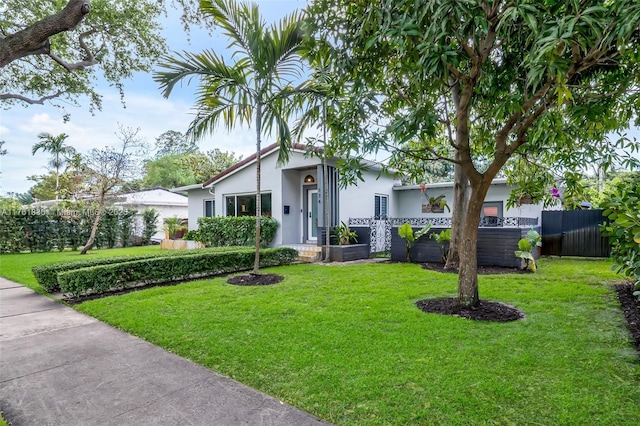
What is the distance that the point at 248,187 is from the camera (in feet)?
44.7

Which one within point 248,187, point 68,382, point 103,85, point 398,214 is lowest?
point 68,382

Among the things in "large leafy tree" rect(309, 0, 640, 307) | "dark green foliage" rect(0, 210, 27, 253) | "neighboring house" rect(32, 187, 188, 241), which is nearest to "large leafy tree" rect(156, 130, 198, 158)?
"neighboring house" rect(32, 187, 188, 241)

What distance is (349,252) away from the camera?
11.3m

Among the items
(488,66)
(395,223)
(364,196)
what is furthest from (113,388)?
(395,223)

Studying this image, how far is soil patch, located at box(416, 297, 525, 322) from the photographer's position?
4812 mm

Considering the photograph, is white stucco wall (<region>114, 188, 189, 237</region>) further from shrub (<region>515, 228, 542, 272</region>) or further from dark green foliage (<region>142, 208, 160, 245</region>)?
shrub (<region>515, 228, 542, 272</region>)

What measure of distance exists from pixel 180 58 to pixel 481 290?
23.8 feet

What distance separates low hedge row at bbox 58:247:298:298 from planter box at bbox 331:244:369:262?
1615 mm

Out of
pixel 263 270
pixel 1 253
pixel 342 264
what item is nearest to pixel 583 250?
pixel 342 264

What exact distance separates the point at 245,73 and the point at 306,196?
20.1 feet

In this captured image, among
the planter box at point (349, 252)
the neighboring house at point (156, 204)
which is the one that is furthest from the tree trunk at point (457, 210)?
the neighboring house at point (156, 204)

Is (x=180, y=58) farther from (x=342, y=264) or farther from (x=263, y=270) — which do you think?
(x=342, y=264)

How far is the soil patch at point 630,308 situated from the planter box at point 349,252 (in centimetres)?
659

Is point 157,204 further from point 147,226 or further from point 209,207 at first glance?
point 209,207
